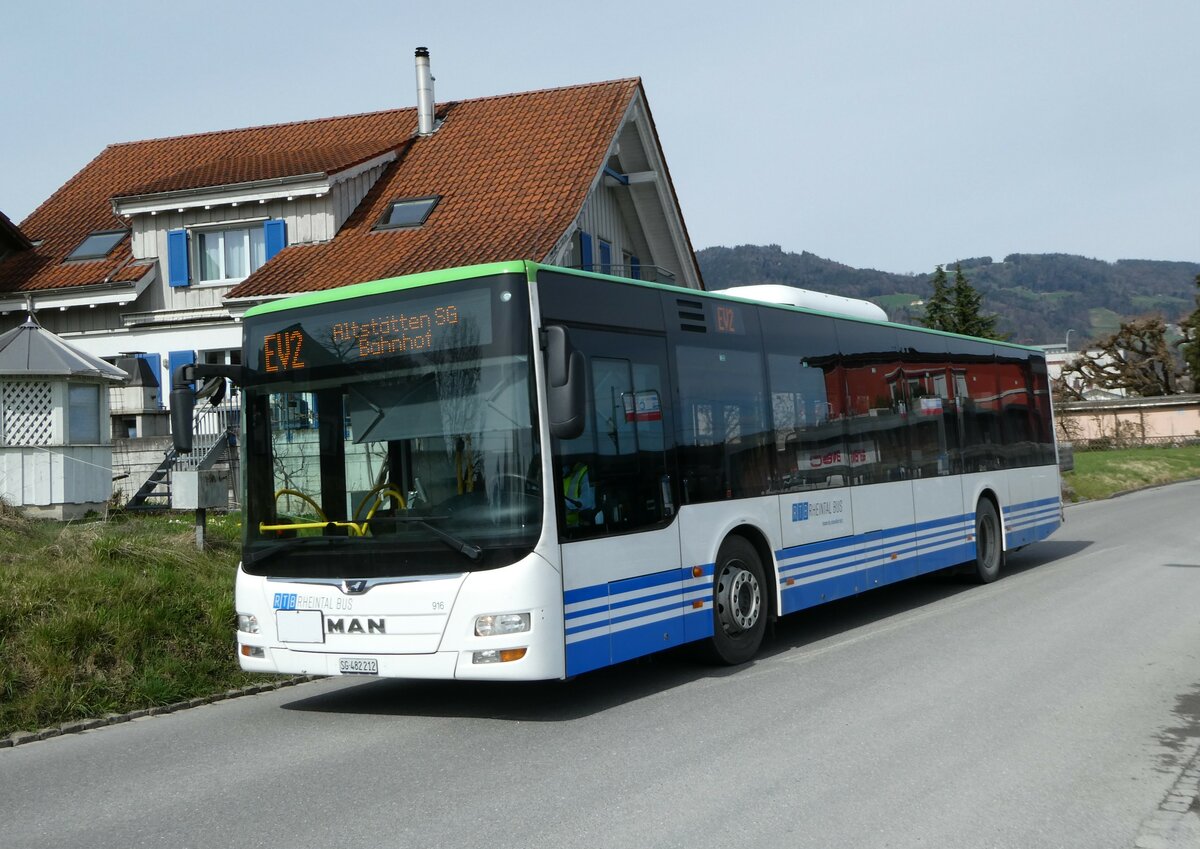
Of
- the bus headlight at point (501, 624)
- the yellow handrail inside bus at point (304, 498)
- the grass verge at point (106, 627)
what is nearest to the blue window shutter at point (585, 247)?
the grass verge at point (106, 627)

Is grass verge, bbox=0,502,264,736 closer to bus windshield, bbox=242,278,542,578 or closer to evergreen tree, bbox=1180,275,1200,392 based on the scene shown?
bus windshield, bbox=242,278,542,578

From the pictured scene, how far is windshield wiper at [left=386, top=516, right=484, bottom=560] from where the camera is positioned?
7.63 metres

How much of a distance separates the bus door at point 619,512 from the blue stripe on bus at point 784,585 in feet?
0.04

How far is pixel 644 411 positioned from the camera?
29.4 feet

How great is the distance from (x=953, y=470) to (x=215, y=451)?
12381 millimetres

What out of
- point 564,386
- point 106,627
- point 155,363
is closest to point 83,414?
point 155,363

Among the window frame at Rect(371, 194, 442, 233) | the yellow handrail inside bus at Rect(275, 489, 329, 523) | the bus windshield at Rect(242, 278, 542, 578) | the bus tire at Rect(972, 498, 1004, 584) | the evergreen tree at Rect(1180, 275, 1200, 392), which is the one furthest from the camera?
the evergreen tree at Rect(1180, 275, 1200, 392)

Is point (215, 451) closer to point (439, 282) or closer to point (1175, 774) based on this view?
point (439, 282)

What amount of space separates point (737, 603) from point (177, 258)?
20178mm

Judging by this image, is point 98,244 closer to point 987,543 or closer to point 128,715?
point 987,543

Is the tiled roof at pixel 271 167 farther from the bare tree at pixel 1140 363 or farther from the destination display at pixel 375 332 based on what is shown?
the bare tree at pixel 1140 363

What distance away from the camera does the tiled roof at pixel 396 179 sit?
77.7 feet

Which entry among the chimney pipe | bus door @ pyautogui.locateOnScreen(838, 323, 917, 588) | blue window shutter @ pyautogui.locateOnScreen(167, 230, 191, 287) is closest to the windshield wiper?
bus door @ pyautogui.locateOnScreen(838, 323, 917, 588)

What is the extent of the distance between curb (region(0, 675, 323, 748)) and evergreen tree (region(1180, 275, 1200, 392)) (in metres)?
71.7
